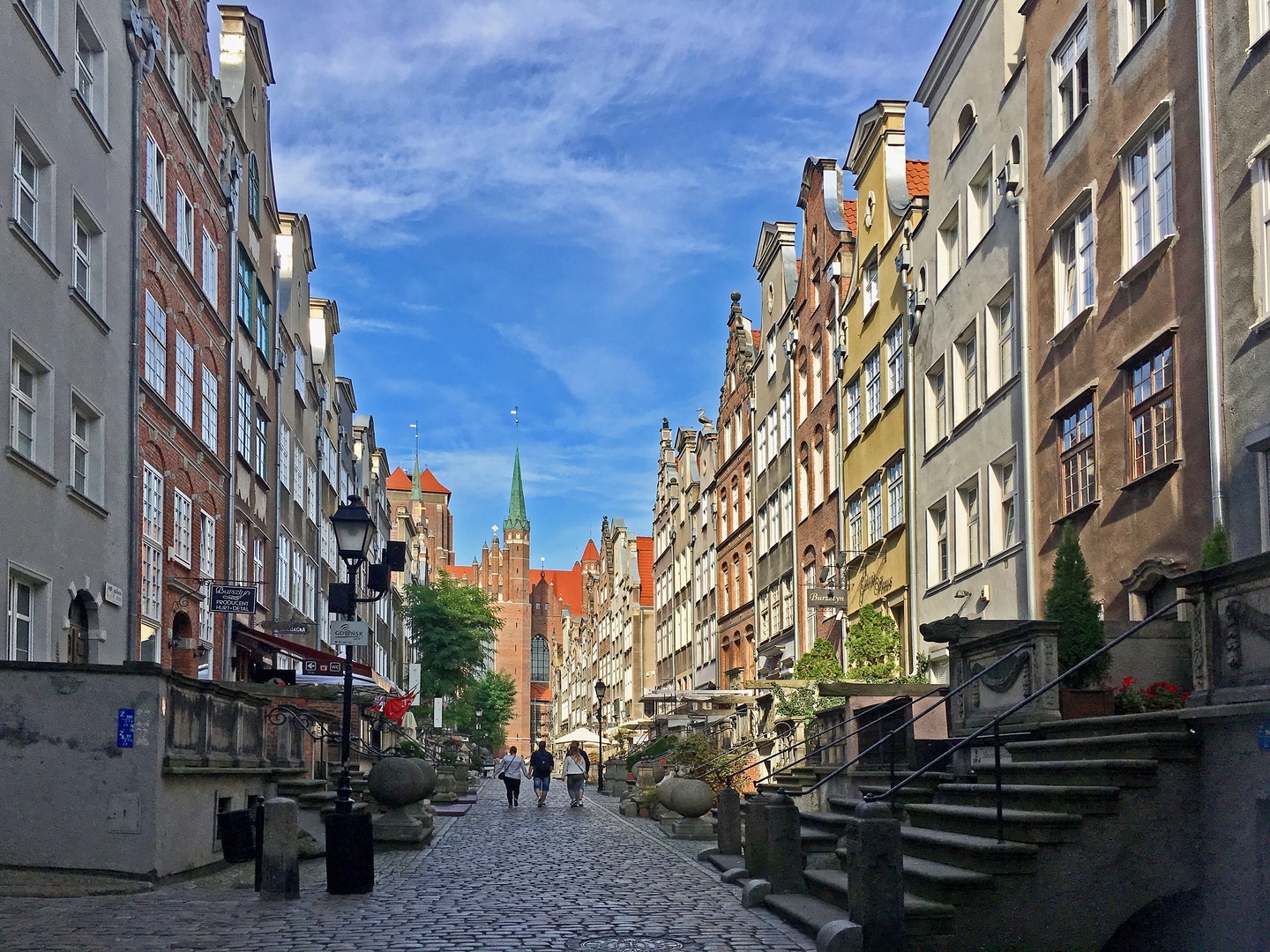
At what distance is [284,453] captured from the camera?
3728 cm

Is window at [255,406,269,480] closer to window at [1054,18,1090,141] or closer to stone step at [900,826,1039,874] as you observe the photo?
window at [1054,18,1090,141]

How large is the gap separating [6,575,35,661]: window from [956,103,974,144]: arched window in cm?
1698

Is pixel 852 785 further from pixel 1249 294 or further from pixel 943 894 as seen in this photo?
pixel 943 894

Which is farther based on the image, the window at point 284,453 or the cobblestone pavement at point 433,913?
the window at point 284,453

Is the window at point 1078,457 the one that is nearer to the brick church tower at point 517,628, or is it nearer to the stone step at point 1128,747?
the stone step at point 1128,747

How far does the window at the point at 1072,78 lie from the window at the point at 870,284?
10.7 metres

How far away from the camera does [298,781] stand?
64.0 feet

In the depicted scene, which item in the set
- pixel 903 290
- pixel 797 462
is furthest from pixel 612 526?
pixel 903 290

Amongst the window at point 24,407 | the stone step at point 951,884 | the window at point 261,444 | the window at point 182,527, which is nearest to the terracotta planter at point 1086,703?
the stone step at point 951,884

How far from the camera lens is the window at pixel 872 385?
3052 centimetres

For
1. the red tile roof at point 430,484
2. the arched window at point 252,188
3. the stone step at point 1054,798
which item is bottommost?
the stone step at point 1054,798

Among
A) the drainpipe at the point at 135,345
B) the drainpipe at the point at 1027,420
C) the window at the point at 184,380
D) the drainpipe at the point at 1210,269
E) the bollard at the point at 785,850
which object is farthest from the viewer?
the window at the point at 184,380

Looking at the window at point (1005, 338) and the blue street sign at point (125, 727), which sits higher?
the window at point (1005, 338)

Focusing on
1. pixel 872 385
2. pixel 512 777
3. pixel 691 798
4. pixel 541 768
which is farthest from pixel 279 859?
pixel 541 768
